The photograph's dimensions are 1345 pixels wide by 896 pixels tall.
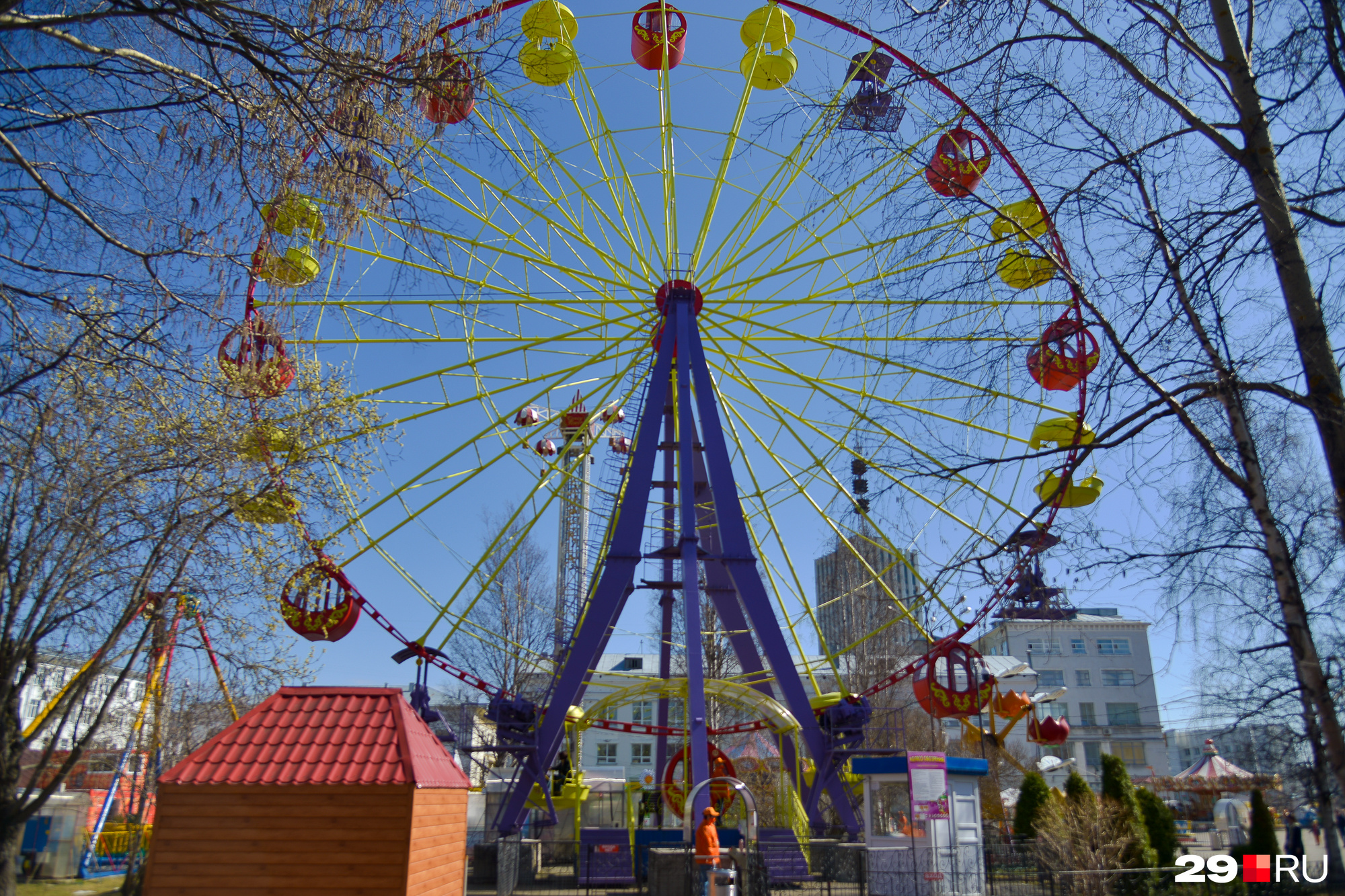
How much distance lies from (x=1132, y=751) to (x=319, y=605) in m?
47.8

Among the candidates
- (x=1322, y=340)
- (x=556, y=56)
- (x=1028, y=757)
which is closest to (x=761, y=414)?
(x=556, y=56)

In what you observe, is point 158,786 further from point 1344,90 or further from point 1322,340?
point 1344,90

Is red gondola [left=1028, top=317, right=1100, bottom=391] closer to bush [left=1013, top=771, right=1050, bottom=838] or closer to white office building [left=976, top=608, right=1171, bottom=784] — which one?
bush [left=1013, top=771, right=1050, bottom=838]

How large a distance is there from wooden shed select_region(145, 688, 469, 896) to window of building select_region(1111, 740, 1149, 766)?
50.1 m

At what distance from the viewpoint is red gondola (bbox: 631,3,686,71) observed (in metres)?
14.6

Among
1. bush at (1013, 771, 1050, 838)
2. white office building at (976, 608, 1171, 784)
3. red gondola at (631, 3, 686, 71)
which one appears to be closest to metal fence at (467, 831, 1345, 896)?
bush at (1013, 771, 1050, 838)

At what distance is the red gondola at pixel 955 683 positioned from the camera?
13500 millimetres

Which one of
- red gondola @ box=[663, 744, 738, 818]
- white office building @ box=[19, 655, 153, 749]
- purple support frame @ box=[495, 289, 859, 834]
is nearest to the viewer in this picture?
white office building @ box=[19, 655, 153, 749]

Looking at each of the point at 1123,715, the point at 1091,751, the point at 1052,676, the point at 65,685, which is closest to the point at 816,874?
the point at 65,685

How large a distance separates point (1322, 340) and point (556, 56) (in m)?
11.5

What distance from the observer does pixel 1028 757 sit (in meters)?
36.4

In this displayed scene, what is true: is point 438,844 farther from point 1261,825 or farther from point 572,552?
point 572,552

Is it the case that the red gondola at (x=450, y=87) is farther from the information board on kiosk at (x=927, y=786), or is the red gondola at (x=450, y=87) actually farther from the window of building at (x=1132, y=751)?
the window of building at (x=1132, y=751)

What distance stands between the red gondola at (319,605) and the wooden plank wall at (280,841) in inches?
A: 229
